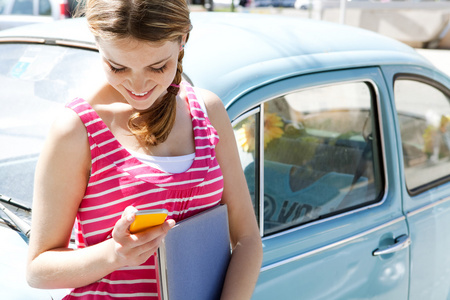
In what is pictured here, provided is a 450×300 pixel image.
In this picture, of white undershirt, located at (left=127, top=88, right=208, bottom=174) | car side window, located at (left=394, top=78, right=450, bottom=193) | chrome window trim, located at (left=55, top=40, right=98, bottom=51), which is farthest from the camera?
car side window, located at (left=394, top=78, right=450, bottom=193)

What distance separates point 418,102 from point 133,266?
1936mm

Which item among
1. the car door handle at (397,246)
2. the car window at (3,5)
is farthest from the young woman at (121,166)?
the car window at (3,5)

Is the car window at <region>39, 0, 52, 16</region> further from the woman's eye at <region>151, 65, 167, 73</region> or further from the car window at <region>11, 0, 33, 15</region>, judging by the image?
the woman's eye at <region>151, 65, 167, 73</region>

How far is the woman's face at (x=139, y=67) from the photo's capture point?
1285 millimetres

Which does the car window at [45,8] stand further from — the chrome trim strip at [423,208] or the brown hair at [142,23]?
the brown hair at [142,23]

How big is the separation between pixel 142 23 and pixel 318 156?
4.56 feet

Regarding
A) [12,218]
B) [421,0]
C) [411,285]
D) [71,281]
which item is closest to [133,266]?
[71,281]

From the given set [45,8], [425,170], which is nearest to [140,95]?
[425,170]

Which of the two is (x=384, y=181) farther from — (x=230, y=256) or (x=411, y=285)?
(x=230, y=256)

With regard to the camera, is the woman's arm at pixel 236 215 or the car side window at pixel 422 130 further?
the car side window at pixel 422 130

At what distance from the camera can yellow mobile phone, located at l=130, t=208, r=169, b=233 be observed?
113cm

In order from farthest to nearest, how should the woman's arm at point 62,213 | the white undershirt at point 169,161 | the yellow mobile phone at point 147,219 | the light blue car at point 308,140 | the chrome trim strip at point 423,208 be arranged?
the chrome trim strip at point 423,208
the light blue car at point 308,140
the white undershirt at point 169,161
the woman's arm at point 62,213
the yellow mobile phone at point 147,219

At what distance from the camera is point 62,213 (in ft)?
4.13

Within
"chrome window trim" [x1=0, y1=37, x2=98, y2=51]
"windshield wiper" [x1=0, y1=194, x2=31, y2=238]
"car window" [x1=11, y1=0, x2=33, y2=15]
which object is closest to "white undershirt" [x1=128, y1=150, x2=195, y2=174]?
"windshield wiper" [x1=0, y1=194, x2=31, y2=238]
